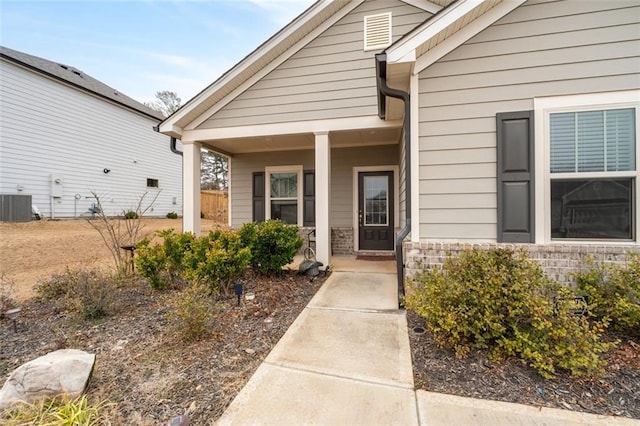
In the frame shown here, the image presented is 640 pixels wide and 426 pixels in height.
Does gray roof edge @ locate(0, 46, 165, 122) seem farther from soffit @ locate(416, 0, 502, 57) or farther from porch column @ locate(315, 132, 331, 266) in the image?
soffit @ locate(416, 0, 502, 57)

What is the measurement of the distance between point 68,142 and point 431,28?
47.1ft

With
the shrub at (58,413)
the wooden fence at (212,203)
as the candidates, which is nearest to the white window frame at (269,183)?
the shrub at (58,413)

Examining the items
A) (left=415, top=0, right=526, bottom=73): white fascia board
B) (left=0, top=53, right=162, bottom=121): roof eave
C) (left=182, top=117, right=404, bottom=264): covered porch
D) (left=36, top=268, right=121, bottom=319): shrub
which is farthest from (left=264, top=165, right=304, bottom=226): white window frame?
(left=0, top=53, right=162, bottom=121): roof eave

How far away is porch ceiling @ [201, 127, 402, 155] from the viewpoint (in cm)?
592

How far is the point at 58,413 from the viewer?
1.76m

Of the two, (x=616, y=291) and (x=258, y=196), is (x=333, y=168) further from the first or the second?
(x=616, y=291)

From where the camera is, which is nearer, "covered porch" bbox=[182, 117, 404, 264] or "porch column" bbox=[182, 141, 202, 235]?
"covered porch" bbox=[182, 117, 404, 264]

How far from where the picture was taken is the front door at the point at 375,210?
6910 millimetres

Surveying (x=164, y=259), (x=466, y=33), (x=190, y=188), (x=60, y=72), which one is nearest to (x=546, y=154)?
(x=466, y=33)

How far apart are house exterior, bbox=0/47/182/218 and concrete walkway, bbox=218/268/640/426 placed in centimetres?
1207

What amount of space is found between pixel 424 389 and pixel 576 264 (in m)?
2.53

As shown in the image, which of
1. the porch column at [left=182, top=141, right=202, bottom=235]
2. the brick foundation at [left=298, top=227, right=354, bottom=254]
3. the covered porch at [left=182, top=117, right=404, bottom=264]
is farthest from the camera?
the brick foundation at [left=298, top=227, right=354, bottom=254]

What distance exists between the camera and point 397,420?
1764 millimetres

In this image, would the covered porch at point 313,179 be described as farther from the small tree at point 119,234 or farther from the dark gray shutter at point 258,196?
the small tree at point 119,234
